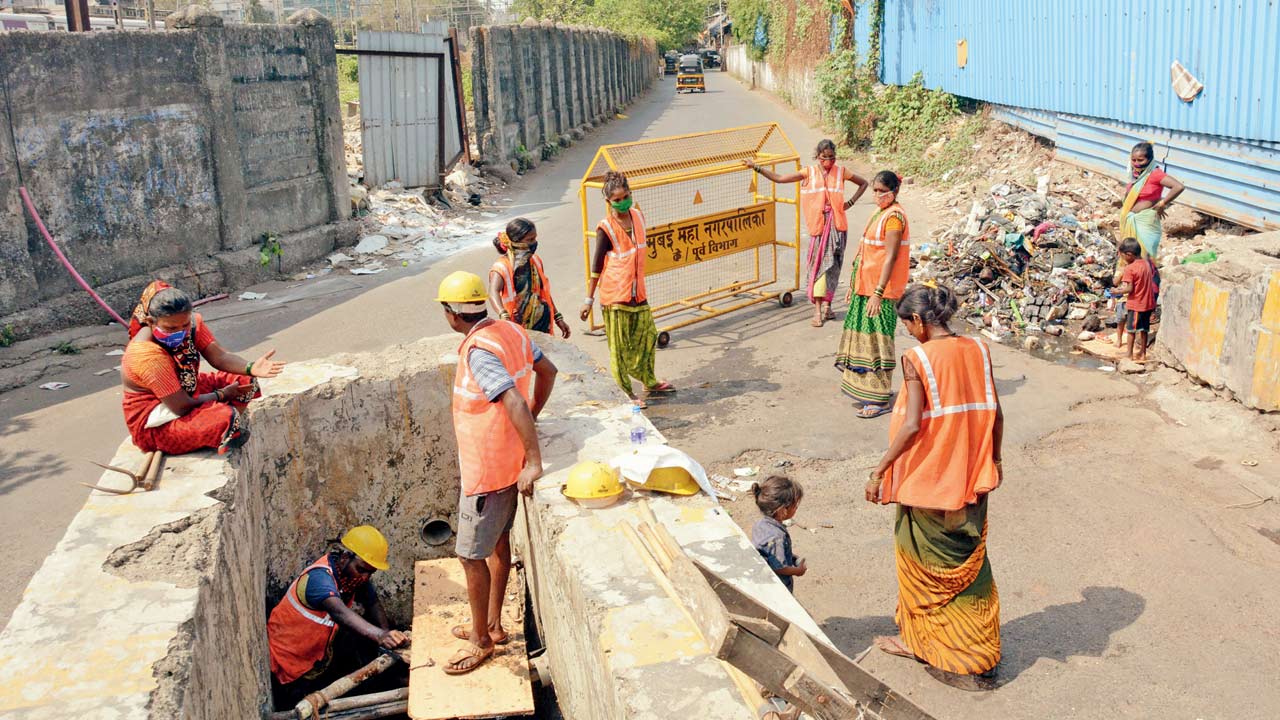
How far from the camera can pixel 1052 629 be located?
15.5 feet

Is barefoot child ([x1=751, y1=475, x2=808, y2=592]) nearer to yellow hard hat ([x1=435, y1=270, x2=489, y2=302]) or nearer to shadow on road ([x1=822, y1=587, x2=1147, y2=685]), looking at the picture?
shadow on road ([x1=822, y1=587, x2=1147, y2=685])

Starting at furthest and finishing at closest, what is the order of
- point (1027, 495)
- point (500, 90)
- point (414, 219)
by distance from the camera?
point (500, 90)
point (414, 219)
point (1027, 495)

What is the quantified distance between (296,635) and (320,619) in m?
0.14

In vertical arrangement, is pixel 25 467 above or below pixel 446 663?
above

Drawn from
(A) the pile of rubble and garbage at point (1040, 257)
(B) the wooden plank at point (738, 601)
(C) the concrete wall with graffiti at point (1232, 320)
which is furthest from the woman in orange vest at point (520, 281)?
(C) the concrete wall with graffiti at point (1232, 320)

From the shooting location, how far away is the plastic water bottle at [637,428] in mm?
4539

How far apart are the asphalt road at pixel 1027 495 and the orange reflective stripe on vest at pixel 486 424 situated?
6.08 feet

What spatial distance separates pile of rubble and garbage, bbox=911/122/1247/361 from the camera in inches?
360

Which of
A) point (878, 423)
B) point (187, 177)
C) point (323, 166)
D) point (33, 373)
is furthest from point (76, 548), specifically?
point (323, 166)

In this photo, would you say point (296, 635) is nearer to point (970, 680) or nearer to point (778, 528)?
point (778, 528)

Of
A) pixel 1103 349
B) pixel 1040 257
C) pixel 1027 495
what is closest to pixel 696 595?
pixel 1027 495

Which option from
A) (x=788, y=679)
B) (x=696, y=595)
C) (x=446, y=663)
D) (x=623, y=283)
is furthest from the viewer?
(x=623, y=283)

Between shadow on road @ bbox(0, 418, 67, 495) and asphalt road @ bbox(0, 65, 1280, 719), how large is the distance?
2 cm

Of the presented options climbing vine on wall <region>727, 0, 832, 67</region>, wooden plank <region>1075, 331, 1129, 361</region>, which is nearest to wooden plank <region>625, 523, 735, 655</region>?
wooden plank <region>1075, 331, 1129, 361</region>
